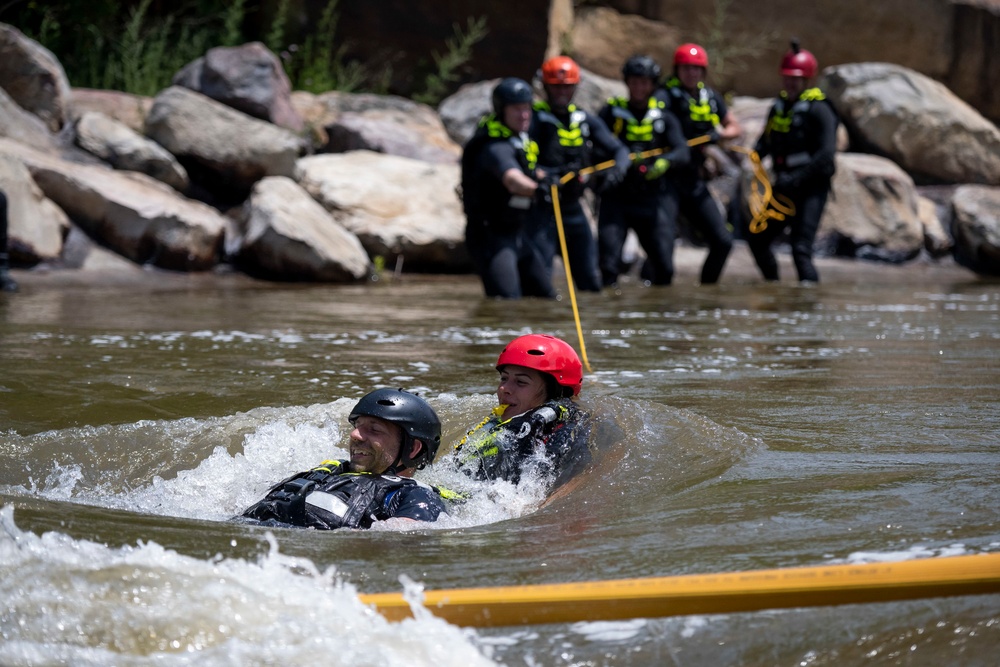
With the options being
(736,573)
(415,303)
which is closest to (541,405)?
(736,573)

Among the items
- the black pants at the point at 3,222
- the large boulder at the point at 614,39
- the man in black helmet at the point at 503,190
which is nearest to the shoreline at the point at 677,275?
the black pants at the point at 3,222

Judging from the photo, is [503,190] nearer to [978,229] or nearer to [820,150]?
[820,150]

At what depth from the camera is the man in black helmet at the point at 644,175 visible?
11.1 metres

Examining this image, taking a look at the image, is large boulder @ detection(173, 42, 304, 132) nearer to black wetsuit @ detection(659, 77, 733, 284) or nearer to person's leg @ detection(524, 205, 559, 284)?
black wetsuit @ detection(659, 77, 733, 284)

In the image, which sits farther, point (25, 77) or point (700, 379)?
point (25, 77)

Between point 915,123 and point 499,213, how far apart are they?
29.2 ft

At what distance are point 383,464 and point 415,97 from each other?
42.8 feet

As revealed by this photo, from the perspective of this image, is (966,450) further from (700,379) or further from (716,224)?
(716,224)

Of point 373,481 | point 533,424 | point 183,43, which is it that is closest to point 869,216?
point 183,43

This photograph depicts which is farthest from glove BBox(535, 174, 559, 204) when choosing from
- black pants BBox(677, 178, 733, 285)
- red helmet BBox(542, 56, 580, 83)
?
black pants BBox(677, 178, 733, 285)

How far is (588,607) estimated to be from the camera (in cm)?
288

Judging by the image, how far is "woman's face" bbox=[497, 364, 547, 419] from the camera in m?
5.03

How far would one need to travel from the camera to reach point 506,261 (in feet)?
32.4

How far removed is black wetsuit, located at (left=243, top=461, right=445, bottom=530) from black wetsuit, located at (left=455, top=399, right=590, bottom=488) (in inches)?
18.9
